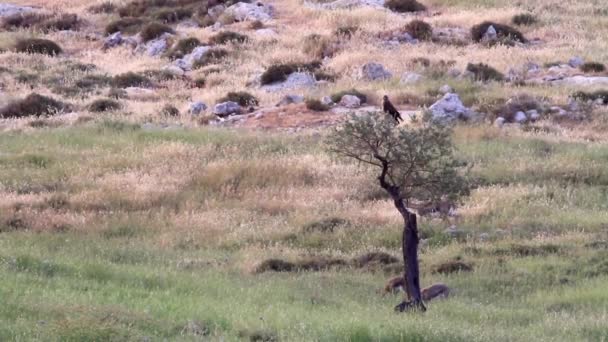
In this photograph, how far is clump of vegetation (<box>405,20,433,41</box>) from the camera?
35.3 meters

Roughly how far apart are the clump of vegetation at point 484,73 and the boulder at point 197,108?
7.79 meters

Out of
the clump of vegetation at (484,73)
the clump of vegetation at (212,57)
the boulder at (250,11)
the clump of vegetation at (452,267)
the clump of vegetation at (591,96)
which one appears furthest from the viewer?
the boulder at (250,11)

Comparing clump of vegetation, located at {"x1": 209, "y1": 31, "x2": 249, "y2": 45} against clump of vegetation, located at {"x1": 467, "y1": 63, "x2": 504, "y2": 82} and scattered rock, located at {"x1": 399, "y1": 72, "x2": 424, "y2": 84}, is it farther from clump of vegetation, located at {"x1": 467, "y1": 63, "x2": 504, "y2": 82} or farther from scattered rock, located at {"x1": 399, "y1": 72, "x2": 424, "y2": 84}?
clump of vegetation, located at {"x1": 467, "y1": 63, "x2": 504, "y2": 82}

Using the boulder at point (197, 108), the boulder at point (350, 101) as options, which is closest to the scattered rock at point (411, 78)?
the boulder at point (350, 101)

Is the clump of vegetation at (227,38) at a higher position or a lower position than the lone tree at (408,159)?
lower

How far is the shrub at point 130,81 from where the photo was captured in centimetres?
3030

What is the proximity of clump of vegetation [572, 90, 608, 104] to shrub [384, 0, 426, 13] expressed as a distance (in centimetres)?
1739

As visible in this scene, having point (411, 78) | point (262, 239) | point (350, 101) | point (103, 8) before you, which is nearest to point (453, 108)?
point (350, 101)

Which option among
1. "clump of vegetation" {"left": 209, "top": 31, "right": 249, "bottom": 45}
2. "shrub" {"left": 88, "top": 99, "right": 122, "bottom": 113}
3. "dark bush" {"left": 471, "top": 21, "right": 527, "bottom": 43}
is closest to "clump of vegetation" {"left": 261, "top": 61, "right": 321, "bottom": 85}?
"shrub" {"left": 88, "top": 99, "right": 122, "bottom": 113}

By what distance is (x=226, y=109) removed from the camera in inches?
1011

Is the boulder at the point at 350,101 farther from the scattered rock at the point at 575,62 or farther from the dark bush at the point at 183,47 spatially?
the dark bush at the point at 183,47

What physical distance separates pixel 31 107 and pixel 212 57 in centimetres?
969

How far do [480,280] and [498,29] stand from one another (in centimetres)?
2451

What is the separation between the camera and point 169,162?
1867 cm
